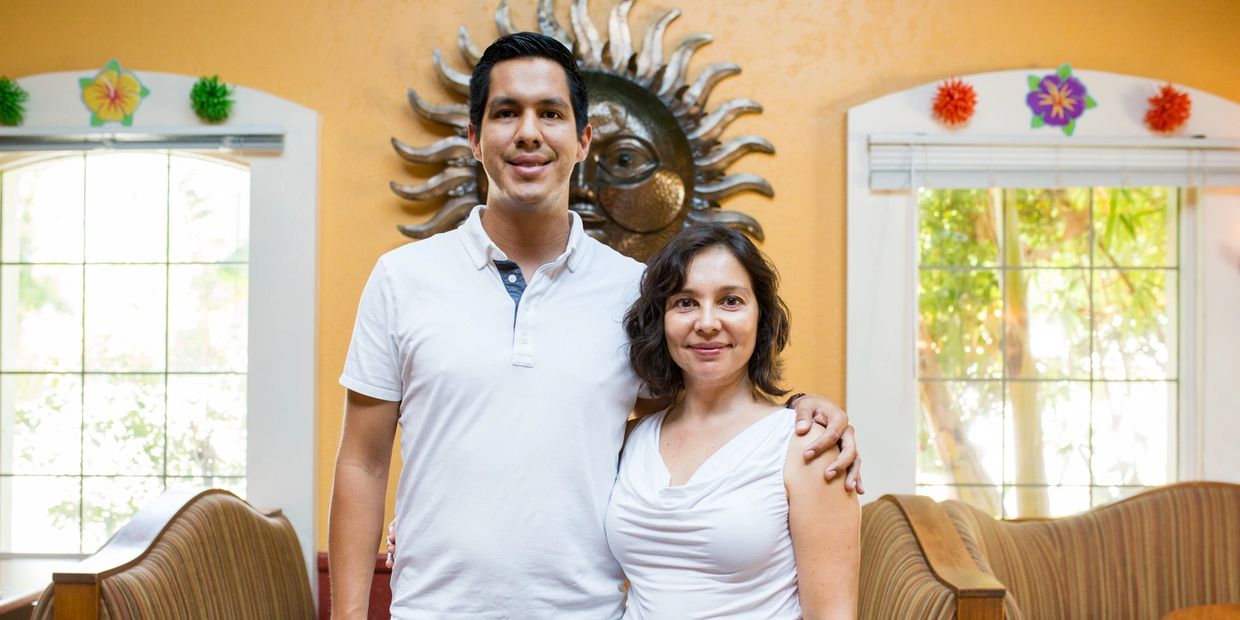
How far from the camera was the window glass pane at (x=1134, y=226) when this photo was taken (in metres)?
3.35

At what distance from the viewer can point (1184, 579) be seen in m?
3.16

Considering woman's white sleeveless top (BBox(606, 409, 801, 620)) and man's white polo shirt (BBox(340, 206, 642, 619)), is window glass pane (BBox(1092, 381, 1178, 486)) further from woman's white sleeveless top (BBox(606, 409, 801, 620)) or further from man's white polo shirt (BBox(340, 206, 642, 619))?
man's white polo shirt (BBox(340, 206, 642, 619))

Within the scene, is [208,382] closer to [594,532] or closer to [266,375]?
[266,375]

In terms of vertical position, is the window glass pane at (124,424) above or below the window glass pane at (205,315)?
below

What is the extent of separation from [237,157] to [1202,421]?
3.28 metres

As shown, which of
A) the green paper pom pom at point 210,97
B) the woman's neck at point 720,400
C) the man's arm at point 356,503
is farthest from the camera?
the green paper pom pom at point 210,97

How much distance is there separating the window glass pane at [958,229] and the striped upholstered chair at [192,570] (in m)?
2.30

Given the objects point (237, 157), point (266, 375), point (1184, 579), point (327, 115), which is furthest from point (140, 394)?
point (1184, 579)

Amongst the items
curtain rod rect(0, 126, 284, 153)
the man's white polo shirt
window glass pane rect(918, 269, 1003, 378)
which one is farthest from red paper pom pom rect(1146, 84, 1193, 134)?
curtain rod rect(0, 126, 284, 153)

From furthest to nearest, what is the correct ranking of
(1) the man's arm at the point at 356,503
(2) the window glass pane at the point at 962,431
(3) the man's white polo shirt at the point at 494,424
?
(2) the window glass pane at the point at 962,431 → (1) the man's arm at the point at 356,503 → (3) the man's white polo shirt at the point at 494,424

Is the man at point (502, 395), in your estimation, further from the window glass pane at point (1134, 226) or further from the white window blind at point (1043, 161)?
the window glass pane at point (1134, 226)

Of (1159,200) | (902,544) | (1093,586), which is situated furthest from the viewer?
(1159,200)

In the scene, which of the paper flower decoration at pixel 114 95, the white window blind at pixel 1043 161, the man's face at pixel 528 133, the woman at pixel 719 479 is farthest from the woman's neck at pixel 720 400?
the paper flower decoration at pixel 114 95

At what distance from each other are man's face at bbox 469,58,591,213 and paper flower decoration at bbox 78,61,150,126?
82.2 inches
